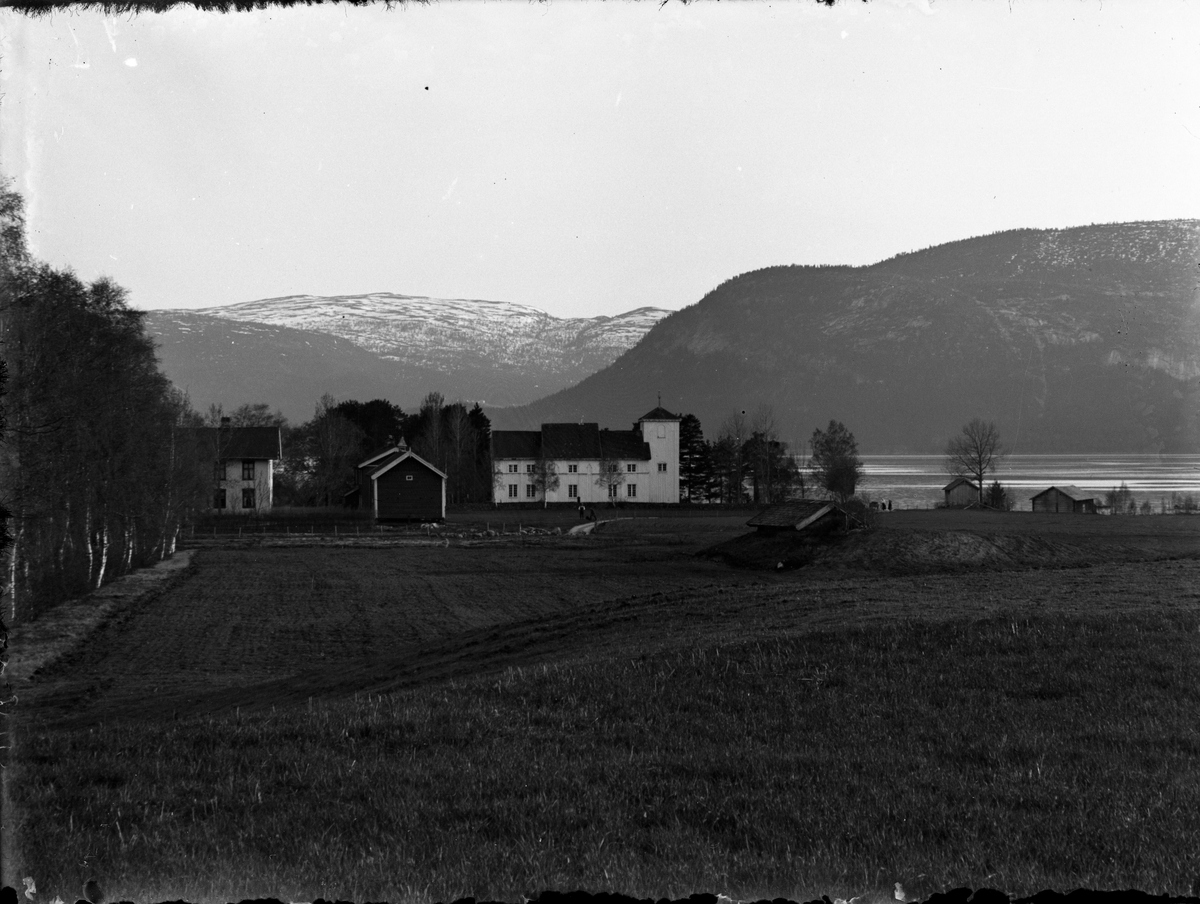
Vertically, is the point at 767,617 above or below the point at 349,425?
below

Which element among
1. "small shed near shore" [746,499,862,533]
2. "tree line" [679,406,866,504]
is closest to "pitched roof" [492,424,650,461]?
"tree line" [679,406,866,504]

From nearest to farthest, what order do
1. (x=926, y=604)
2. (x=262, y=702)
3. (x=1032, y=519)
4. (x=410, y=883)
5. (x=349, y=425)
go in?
(x=410, y=883)
(x=262, y=702)
(x=926, y=604)
(x=1032, y=519)
(x=349, y=425)

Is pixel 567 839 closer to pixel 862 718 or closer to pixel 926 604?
pixel 862 718

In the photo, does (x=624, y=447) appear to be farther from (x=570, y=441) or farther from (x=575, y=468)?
(x=570, y=441)

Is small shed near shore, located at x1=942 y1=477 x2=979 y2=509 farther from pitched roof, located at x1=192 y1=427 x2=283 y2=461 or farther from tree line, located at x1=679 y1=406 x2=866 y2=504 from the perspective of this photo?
pitched roof, located at x1=192 y1=427 x2=283 y2=461

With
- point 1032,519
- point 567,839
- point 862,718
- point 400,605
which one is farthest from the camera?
point 1032,519

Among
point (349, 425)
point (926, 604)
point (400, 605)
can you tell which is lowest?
point (400, 605)

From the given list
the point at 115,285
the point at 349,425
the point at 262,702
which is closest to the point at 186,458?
the point at 115,285
